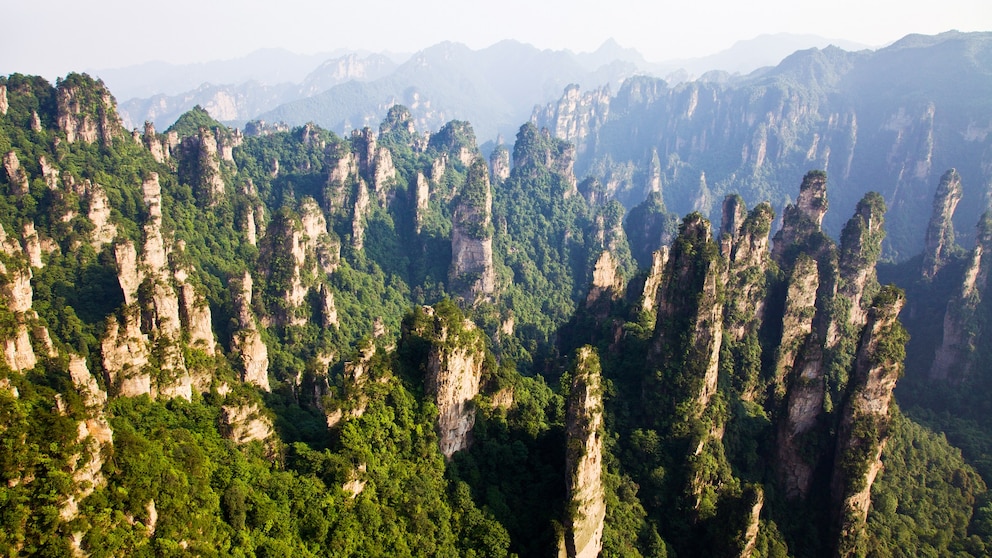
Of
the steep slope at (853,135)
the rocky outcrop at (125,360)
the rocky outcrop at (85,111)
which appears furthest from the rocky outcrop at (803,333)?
the rocky outcrop at (85,111)

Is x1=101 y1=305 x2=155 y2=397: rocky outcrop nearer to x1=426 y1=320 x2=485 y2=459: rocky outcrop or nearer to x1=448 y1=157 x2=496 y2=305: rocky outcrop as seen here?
x1=426 y1=320 x2=485 y2=459: rocky outcrop

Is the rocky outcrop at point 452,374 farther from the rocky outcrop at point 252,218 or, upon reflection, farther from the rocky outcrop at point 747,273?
the rocky outcrop at point 252,218

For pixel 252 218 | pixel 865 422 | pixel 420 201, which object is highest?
pixel 252 218

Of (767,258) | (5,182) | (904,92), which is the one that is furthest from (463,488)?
(904,92)

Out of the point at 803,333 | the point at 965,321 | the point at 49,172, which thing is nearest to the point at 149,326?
the point at 49,172

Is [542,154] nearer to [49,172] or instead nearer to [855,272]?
[855,272]

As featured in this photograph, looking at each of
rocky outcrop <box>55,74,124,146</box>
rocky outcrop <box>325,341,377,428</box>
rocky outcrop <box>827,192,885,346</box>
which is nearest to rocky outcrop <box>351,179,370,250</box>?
rocky outcrop <box>55,74,124,146</box>
